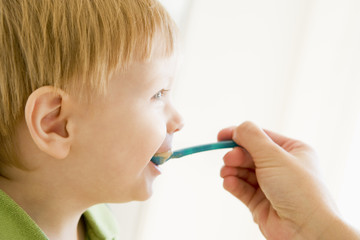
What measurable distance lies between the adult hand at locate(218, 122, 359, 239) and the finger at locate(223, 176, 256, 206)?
5cm

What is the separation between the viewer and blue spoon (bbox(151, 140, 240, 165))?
80cm

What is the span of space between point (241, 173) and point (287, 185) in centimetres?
16

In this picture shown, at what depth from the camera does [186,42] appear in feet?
3.56

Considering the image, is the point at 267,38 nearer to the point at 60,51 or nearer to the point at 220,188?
the point at 220,188

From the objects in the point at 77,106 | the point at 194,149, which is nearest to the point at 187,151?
the point at 194,149

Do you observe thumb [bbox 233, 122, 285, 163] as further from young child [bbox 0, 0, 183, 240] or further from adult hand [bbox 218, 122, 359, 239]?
young child [bbox 0, 0, 183, 240]

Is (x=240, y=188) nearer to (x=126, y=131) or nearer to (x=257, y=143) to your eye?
(x=257, y=143)

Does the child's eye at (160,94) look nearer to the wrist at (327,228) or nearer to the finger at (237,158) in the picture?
the finger at (237,158)

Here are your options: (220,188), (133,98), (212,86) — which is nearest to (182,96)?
(212,86)

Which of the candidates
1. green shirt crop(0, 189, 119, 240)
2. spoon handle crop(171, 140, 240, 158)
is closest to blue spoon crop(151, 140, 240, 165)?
spoon handle crop(171, 140, 240, 158)

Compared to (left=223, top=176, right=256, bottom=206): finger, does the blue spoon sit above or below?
above

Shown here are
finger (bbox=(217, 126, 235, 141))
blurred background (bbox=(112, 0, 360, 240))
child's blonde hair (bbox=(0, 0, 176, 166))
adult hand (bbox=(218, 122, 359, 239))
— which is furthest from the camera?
blurred background (bbox=(112, 0, 360, 240))

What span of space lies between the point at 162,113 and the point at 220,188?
39 centimetres

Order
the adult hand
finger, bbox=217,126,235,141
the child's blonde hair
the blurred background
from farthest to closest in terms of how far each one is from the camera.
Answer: the blurred background, finger, bbox=217,126,235,141, the adult hand, the child's blonde hair
